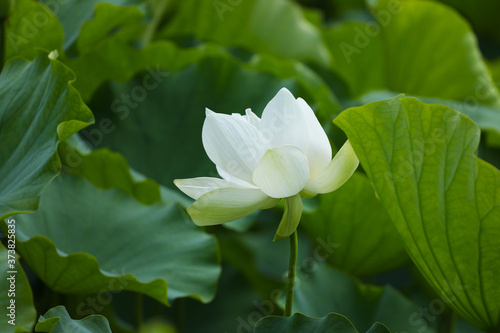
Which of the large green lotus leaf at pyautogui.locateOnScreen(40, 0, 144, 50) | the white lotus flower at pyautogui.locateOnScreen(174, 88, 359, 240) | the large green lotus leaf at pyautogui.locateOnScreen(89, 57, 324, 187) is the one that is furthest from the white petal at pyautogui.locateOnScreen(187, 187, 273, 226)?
the large green lotus leaf at pyautogui.locateOnScreen(40, 0, 144, 50)

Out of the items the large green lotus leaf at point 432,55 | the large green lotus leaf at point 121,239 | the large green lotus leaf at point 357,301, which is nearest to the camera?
the large green lotus leaf at point 121,239

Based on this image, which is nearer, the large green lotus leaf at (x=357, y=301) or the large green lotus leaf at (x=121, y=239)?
the large green lotus leaf at (x=121, y=239)

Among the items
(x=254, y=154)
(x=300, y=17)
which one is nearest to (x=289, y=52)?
(x=300, y=17)

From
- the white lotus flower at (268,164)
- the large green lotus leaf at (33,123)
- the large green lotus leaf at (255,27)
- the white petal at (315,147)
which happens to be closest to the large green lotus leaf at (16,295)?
the large green lotus leaf at (33,123)

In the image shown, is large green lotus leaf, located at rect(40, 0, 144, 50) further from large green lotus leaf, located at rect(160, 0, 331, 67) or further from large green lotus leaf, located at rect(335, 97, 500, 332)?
large green lotus leaf, located at rect(335, 97, 500, 332)

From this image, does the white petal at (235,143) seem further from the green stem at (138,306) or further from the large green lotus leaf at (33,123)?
the green stem at (138,306)

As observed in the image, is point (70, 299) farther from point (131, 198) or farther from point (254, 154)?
point (254, 154)
